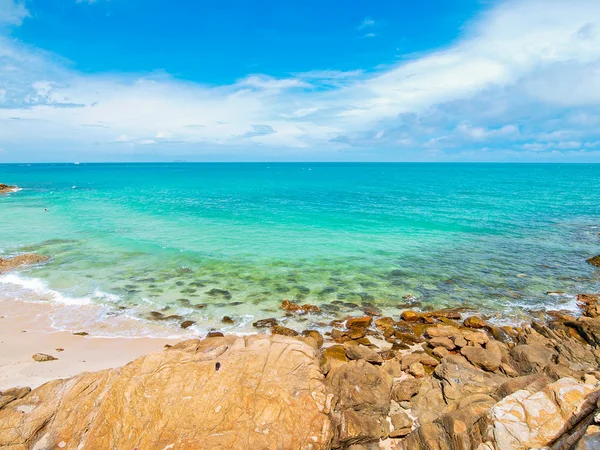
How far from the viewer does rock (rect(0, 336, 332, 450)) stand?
954 cm

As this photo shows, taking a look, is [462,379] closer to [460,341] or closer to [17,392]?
[460,341]

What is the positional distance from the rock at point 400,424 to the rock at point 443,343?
19.3 ft

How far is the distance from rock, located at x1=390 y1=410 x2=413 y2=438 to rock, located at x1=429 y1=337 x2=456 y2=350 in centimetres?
588

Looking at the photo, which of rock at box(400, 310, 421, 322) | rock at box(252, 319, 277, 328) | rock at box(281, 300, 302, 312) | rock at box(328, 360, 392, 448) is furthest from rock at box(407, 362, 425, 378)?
rock at box(281, 300, 302, 312)

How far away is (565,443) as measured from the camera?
7383 millimetres

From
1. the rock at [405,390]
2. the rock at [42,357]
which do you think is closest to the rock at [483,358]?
the rock at [405,390]

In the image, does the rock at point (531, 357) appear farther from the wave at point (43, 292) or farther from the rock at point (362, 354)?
the wave at point (43, 292)

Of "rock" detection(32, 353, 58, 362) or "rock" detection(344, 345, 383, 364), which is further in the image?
"rock" detection(32, 353, 58, 362)

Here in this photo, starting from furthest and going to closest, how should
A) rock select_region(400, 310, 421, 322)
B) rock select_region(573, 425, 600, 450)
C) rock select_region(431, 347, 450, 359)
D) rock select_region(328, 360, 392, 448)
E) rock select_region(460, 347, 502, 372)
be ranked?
rock select_region(400, 310, 421, 322) → rock select_region(431, 347, 450, 359) → rock select_region(460, 347, 502, 372) → rock select_region(328, 360, 392, 448) → rock select_region(573, 425, 600, 450)

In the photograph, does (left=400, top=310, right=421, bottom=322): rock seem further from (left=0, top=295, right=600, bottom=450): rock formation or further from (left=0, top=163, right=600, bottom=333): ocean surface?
(left=0, top=295, right=600, bottom=450): rock formation

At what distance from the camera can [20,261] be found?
28.0 m

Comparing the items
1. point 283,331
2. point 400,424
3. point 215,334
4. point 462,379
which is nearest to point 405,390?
point 400,424

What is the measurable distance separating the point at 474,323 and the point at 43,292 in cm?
2608

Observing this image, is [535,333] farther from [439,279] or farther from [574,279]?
[574,279]
